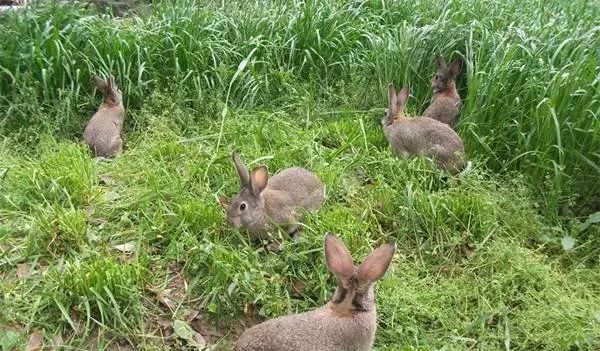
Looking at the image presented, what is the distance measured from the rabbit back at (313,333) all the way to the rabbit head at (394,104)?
2.28 metres

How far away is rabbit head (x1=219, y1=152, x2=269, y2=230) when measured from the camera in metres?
4.22

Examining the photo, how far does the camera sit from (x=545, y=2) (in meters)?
7.05

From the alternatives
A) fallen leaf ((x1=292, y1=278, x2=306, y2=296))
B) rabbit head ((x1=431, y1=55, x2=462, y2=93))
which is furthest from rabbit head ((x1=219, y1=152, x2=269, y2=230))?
rabbit head ((x1=431, y1=55, x2=462, y2=93))

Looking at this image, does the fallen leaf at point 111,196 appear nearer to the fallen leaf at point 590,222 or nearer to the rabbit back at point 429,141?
the rabbit back at point 429,141

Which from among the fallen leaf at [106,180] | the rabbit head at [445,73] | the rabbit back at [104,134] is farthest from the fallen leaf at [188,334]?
the rabbit head at [445,73]

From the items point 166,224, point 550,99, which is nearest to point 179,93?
point 166,224

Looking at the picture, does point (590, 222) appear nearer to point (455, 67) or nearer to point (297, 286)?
point (455, 67)

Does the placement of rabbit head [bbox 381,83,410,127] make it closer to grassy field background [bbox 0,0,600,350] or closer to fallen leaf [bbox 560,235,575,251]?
grassy field background [bbox 0,0,600,350]

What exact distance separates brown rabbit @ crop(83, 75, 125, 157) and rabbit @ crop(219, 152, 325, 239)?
152 centimetres

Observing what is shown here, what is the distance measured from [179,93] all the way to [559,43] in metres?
3.10

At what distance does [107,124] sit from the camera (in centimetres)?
554

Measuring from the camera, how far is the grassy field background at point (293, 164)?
3.93 meters

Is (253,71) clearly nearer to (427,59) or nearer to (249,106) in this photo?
(249,106)

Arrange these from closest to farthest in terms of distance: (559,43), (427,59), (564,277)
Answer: (564,277) < (559,43) < (427,59)
